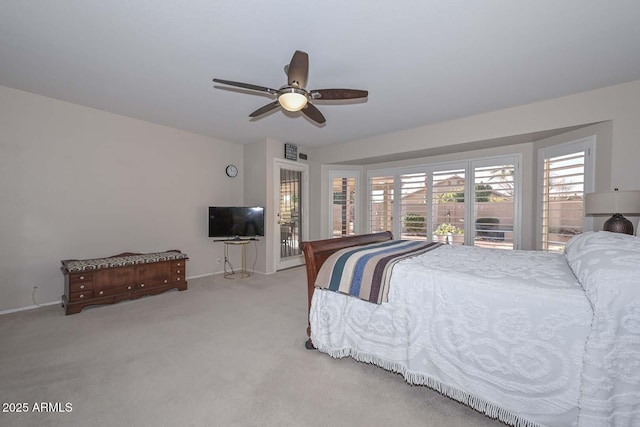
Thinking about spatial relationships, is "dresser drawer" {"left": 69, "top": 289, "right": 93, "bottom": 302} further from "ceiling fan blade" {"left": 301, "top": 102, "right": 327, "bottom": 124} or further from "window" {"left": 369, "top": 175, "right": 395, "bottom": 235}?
"window" {"left": 369, "top": 175, "right": 395, "bottom": 235}

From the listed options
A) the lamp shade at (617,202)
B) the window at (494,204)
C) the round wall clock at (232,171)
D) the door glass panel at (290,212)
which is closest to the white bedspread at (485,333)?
the lamp shade at (617,202)

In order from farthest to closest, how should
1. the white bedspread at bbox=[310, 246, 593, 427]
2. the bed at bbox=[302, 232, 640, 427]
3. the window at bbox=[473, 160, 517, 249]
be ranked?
the window at bbox=[473, 160, 517, 249], the white bedspread at bbox=[310, 246, 593, 427], the bed at bbox=[302, 232, 640, 427]

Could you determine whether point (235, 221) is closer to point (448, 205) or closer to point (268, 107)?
point (268, 107)

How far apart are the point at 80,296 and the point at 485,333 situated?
4.06 metres

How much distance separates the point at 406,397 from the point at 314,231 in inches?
167

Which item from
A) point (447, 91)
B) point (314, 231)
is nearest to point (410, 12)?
point (447, 91)

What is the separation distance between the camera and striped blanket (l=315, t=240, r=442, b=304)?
1830mm

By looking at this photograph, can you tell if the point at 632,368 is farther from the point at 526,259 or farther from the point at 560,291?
A: the point at 526,259

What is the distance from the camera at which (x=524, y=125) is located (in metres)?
3.43

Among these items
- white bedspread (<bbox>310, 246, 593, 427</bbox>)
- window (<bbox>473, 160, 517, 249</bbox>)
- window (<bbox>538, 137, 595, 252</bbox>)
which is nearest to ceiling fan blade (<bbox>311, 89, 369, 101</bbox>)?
white bedspread (<bbox>310, 246, 593, 427</bbox>)

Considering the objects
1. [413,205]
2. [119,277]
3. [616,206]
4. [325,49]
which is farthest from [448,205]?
[119,277]

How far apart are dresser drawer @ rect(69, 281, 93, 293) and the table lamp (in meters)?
5.49

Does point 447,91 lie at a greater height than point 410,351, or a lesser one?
greater

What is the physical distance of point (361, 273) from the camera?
1.92 m
